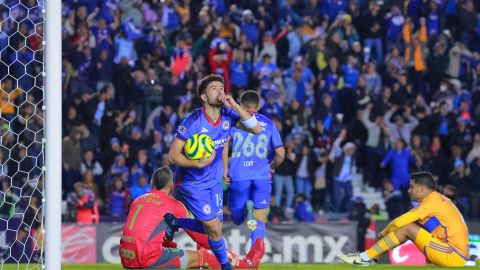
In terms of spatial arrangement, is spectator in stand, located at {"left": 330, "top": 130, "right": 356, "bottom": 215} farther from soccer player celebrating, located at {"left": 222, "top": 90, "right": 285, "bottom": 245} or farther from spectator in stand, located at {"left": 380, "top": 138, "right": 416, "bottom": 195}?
soccer player celebrating, located at {"left": 222, "top": 90, "right": 285, "bottom": 245}

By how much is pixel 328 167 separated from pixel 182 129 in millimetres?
10568

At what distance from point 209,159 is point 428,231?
323 cm

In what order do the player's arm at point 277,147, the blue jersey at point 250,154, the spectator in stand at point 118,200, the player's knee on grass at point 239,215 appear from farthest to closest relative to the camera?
the spectator in stand at point 118,200 < the player's knee on grass at point 239,215 < the blue jersey at point 250,154 < the player's arm at point 277,147

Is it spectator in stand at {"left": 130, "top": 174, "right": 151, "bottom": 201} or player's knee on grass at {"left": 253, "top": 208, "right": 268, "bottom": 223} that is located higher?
spectator in stand at {"left": 130, "top": 174, "right": 151, "bottom": 201}

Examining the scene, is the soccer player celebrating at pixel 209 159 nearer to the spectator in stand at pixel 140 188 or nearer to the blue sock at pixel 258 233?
the blue sock at pixel 258 233

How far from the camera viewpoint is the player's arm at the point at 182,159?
12.1 metres

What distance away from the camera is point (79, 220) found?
20766 mm

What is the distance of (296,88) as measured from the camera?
2389 cm

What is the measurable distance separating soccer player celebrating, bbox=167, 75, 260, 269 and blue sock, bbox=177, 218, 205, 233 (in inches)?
18.4

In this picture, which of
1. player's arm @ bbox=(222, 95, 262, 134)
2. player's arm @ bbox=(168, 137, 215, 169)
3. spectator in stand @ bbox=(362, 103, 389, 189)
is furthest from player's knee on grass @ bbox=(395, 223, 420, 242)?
spectator in stand @ bbox=(362, 103, 389, 189)

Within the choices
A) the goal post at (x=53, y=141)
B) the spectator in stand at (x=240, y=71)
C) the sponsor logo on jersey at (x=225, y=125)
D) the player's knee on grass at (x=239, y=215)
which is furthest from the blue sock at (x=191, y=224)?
the spectator in stand at (x=240, y=71)

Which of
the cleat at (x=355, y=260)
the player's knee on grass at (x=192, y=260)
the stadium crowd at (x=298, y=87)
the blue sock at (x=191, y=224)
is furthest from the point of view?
the stadium crowd at (x=298, y=87)

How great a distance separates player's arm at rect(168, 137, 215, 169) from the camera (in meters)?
12.1

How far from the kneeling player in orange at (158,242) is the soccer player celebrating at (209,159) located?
0.90 m
